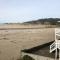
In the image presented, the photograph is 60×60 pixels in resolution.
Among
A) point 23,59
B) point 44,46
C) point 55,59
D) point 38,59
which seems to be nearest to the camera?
point 55,59

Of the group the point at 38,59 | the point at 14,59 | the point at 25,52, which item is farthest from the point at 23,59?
the point at 14,59

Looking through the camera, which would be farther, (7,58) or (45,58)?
(7,58)

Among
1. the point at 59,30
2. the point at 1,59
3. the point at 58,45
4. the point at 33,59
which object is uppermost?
the point at 59,30

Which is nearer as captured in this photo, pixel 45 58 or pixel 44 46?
pixel 45 58

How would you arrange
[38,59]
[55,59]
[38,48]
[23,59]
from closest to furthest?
1. [55,59]
2. [38,59]
3. [23,59]
4. [38,48]

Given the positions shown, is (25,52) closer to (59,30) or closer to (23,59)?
(23,59)

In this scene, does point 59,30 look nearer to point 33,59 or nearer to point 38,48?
point 33,59

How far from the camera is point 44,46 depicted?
19.3 m

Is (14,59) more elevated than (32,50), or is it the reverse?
→ (32,50)

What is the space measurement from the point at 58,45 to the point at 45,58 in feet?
4.13

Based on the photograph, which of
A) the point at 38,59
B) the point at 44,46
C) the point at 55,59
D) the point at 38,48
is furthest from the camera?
the point at 44,46

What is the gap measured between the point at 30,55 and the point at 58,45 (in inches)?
95.9

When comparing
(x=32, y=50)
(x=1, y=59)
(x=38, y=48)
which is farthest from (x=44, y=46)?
(x=1, y=59)

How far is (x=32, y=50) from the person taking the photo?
1655 centimetres
